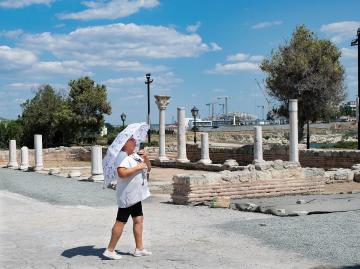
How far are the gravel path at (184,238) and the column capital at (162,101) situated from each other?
18.5m

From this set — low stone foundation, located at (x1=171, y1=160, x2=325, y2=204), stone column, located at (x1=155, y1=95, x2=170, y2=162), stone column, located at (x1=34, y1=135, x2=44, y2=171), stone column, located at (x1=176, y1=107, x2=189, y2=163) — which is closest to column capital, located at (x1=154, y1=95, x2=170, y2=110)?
stone column, located at (x1=155, y1=95, x2=170, y2=162)

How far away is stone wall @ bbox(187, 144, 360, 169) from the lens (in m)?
22.6

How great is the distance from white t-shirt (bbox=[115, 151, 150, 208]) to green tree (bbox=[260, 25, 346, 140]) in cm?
2993

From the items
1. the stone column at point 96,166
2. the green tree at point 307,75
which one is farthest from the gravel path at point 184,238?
the green tree at point 307,75

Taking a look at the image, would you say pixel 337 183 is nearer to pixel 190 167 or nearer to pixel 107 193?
pixel 107 193

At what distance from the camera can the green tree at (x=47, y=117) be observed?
50.4m

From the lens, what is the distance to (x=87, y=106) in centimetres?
5350

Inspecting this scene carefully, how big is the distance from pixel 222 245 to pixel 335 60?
31947 millimetres

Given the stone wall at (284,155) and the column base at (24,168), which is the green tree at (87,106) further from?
the column base at (24,168)

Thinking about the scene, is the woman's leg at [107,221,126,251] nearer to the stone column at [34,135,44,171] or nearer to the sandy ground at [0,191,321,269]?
the sandy ground at [0,191,321,269]

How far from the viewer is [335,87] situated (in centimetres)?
3641

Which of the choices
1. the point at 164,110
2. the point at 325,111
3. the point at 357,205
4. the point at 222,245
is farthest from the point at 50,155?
the point at 222,245

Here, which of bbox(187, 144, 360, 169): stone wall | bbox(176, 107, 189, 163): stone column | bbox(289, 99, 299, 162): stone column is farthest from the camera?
bbox(176, 107, 189, 163): stone column

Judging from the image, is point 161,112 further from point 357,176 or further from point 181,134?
point 357,176
